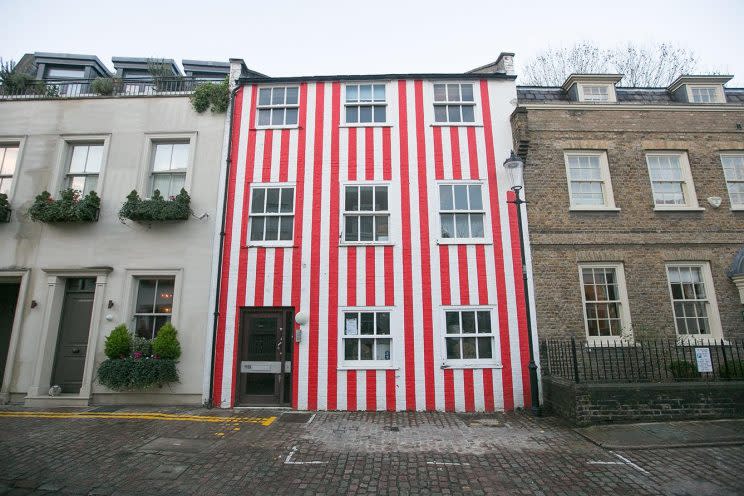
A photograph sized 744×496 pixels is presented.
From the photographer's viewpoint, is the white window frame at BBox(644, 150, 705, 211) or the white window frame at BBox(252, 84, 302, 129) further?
the white window frame at BBox(252, 84, 302, 129)

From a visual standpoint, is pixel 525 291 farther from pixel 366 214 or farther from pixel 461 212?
pixel 366 214

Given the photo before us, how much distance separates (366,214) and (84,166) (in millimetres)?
8547

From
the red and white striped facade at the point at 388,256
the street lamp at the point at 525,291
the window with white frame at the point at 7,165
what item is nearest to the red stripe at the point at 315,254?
the red and white striped facade at the point at 388,256

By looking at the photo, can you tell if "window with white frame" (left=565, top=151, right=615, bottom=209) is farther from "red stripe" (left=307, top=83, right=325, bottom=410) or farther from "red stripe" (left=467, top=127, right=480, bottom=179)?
"red stripe" (left=307, top=83, right=325, bottom=410)

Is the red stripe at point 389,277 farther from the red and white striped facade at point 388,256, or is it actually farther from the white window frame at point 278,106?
the white window frame at point 278,106

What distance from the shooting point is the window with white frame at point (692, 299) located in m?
9.52

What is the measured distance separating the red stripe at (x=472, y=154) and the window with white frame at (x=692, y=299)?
5.88m

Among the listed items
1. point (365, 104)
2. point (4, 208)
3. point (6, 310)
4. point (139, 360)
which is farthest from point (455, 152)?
point (6, 310)

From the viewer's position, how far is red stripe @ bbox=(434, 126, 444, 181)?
33.4 feet

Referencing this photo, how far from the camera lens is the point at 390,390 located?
29.1 ft

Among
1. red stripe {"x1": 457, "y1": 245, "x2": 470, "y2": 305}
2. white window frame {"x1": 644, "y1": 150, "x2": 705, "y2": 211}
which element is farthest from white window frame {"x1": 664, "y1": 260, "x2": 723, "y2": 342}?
red stripe {"x1": 457, "y1": 245, "x2": 470, "y2": 305}

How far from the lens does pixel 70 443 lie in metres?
6.43

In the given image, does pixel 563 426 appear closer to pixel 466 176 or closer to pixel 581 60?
pixel 466 176

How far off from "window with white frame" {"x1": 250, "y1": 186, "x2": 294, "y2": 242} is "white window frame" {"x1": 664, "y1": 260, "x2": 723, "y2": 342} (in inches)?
410
